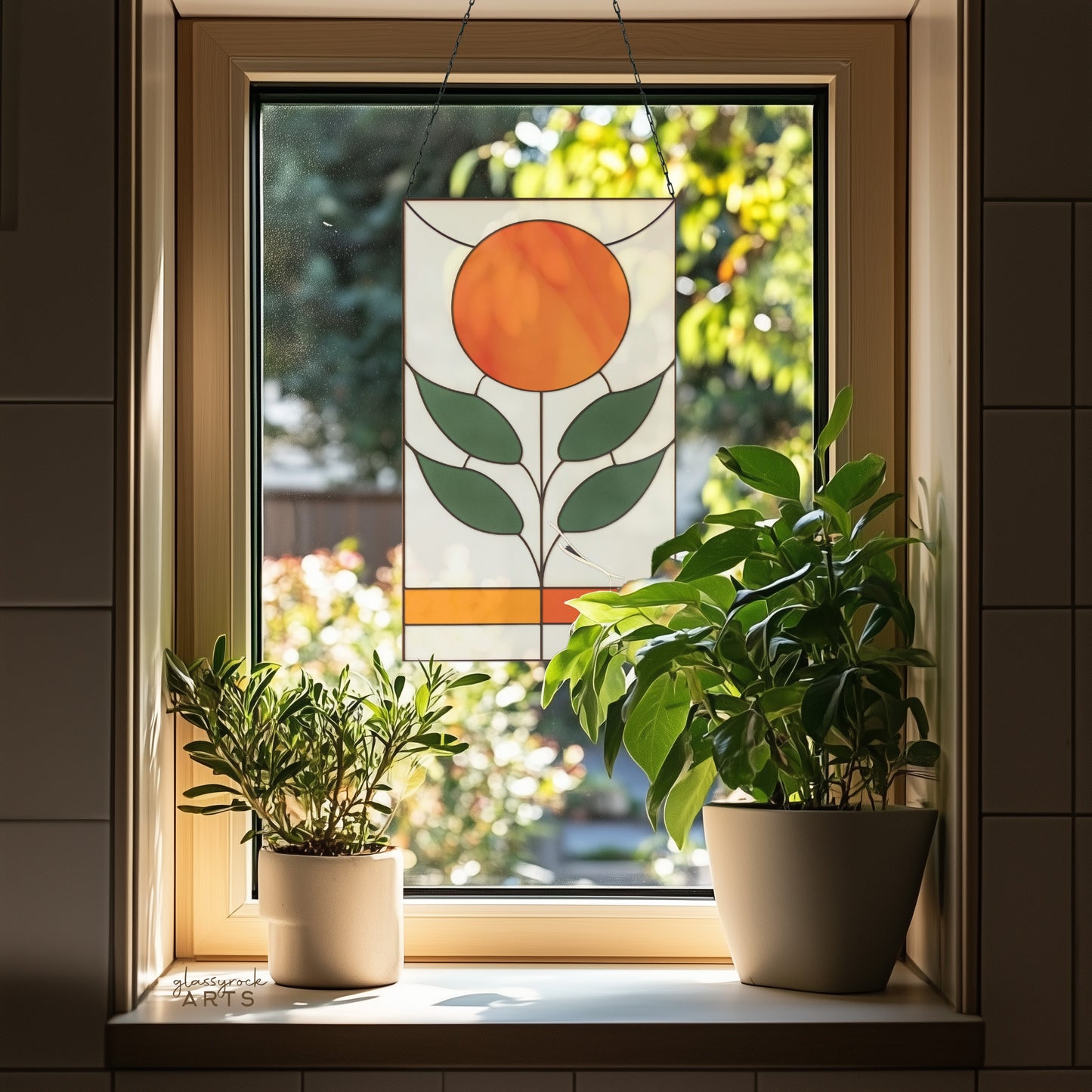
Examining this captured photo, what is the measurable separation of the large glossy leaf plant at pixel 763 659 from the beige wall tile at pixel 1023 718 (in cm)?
6

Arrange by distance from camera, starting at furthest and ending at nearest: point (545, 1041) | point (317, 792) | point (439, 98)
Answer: point (439, 98)
point (317, 792)
point (545, 1041)

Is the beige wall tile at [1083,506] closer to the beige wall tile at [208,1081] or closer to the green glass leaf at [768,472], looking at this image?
the green glass leaf at [768,472]

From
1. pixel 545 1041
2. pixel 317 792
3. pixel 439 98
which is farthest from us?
pixel 439 98

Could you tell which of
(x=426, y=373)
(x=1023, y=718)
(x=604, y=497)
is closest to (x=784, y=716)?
(x=1023, y=718)

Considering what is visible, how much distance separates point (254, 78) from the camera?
1.31 meters

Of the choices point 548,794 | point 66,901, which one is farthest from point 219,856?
point 548,794

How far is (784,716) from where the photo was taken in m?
1.13

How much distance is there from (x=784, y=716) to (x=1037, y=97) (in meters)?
0.64

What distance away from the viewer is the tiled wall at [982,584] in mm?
1073

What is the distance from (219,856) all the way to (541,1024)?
437 millimetres

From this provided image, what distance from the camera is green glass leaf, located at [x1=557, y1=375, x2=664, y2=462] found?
132 centimetres

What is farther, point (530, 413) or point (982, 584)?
point (530, 413)

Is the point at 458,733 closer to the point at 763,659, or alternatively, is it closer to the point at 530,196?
the point at 763,659

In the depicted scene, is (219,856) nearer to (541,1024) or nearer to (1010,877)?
(541,1024)
